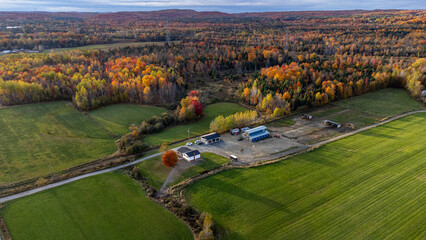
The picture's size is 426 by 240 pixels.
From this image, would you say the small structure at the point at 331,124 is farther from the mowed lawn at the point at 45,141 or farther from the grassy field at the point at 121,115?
the mowed lawn at the point at 45,141

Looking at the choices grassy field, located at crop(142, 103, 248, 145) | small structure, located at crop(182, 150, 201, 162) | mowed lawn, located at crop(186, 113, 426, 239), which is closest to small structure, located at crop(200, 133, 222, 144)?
grassy field, located at crop(142, 103, 248, 145)

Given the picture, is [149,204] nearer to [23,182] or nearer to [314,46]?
[23,182]

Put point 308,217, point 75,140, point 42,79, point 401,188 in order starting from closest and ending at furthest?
point 308,217
point 401,188
point 75,140
point 42,79

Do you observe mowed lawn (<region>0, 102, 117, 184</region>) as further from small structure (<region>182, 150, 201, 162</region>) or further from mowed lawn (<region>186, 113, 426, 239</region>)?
mowed lawn (<region>186, 113, 426, 239</region>)

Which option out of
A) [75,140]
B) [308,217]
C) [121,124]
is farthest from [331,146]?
[75,140]

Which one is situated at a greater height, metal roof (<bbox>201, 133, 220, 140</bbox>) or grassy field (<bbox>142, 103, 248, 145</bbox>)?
metal roof (<bbox>201, 133, 220, 140</bbox>)

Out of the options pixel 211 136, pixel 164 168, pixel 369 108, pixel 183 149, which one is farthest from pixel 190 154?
pixel 369 108

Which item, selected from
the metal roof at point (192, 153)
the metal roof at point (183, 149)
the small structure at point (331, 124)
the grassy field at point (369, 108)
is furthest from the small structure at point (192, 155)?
the grassy field at point (369, 108)
